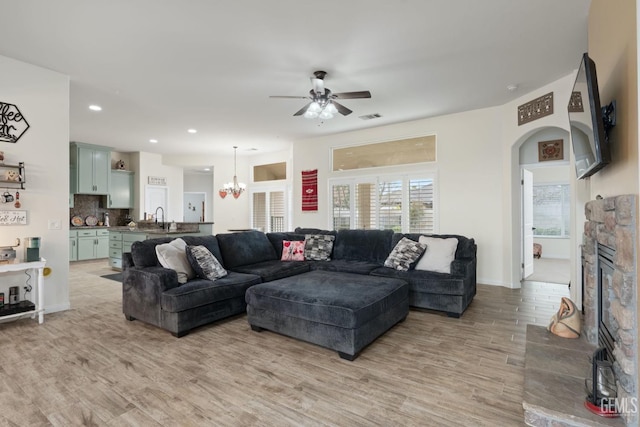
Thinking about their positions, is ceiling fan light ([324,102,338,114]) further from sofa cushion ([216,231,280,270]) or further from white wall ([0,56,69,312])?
white wall ([0,56,69,312])

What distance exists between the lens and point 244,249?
4.70 m

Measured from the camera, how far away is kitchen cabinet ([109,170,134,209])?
28.8ft

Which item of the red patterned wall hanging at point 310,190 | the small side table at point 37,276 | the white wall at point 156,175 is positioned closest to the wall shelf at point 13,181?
the small side table at point 37,276

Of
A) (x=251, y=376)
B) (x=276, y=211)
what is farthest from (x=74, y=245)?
(x=251, y=376)

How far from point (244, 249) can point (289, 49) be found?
269cm

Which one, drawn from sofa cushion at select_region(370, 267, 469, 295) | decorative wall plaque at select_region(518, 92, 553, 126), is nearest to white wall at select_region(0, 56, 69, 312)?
sofa cushion at select_region(370, 267, 469, 295)

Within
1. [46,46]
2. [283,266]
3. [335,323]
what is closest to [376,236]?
[283,266]

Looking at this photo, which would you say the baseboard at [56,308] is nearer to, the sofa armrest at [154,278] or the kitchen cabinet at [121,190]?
the sofa armrest at [154,278]

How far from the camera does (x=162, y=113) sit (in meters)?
5.60

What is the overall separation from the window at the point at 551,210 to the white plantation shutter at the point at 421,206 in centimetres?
442

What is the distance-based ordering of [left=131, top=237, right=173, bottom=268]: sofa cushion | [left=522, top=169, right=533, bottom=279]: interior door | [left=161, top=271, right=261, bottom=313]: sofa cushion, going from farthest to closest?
[left=522, top=169, right=533, bottom=279]: interior door
[left=131, top=237, right=173, bottom=268]: sofa cushion
[left=161, top=271, right=261, bottom=313]: sofa cushion

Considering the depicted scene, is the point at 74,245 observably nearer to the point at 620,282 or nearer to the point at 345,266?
the point at 345,266

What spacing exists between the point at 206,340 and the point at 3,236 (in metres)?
2.56

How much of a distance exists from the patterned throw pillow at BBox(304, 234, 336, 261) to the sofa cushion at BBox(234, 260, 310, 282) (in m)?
0.27
